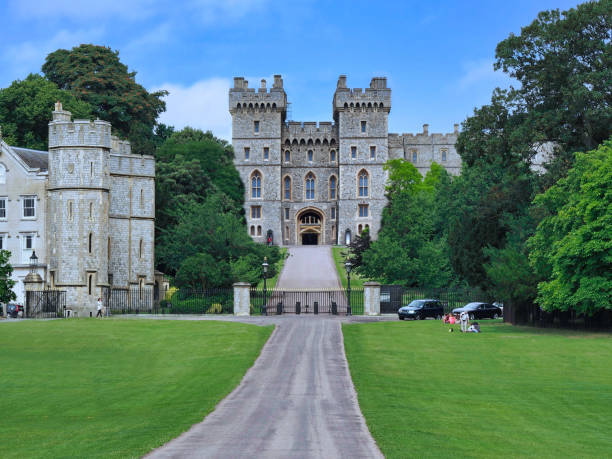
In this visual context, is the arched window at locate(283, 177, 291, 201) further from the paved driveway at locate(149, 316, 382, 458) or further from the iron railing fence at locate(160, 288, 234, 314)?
the paved driveway at locate(149, 316, 382, 458)

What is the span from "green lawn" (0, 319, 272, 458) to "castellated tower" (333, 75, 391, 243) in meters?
57.1

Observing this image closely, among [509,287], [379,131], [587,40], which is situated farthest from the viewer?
[379,131]

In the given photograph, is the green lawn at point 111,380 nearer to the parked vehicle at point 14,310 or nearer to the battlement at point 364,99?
the parked vehicle at point 14,310

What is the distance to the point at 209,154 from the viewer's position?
89.3 metres

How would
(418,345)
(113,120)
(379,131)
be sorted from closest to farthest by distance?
(418,345) < (113,120) < (379,131)

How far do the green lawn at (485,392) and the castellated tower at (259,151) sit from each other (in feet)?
206

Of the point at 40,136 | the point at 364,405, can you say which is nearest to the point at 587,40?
the point at 364,405

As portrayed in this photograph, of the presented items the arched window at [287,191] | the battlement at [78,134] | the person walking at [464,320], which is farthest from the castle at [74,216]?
the arched window at [287,191]

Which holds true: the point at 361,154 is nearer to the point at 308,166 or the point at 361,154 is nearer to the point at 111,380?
the point at 308,166

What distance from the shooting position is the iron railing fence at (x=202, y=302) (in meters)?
51.3

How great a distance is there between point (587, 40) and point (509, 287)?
13.6 metres

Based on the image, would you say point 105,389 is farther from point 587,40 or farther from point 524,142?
point 587,40

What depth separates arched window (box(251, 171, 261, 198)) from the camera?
97938 mm

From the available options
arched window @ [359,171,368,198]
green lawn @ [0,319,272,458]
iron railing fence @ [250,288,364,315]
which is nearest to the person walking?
green lawn @ [0,319,272,458]
